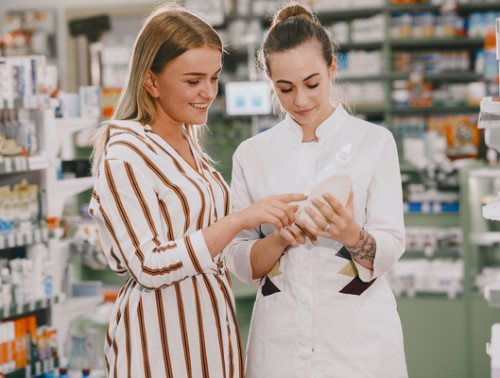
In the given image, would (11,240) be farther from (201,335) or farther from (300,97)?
(300,97)

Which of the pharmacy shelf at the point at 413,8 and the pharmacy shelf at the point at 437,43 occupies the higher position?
the pharmacy shelf at the point at 413,8

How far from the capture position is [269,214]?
1.70 meters

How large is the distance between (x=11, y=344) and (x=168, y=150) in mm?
2443

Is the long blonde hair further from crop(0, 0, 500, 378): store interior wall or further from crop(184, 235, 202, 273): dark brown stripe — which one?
crop(0, 0, 500, 378): store interior wall

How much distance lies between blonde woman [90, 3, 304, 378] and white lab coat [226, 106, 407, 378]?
133mm

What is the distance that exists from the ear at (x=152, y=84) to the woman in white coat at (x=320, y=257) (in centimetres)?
32

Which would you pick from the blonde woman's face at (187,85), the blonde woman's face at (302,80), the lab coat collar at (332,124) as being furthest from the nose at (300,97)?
the blonde woman's face at (187,85)

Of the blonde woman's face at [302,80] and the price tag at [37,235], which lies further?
the price tag at [37,235]

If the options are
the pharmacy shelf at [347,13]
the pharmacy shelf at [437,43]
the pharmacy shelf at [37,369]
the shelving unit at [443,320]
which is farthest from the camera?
the pharmacy shelf at [347,13]

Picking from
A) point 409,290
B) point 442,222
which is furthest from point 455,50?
point 409,290

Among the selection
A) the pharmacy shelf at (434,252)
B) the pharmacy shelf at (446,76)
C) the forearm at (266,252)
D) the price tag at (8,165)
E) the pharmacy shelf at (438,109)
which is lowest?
the pharmacy shelf at (434,252)

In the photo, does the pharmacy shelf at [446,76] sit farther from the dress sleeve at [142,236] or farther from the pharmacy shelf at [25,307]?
the dress sleeve at [142,236]

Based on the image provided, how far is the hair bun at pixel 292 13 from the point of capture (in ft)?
6.52

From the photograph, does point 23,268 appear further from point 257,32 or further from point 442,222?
point 257,32
